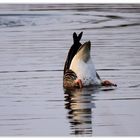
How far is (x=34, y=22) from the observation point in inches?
173

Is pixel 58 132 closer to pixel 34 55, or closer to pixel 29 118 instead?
pixel 29 118

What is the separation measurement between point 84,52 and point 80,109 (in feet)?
1.09

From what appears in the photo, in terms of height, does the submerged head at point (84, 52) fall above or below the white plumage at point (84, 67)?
above

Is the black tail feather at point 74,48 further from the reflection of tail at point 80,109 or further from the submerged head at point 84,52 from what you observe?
the reflection of tail at point 80,109

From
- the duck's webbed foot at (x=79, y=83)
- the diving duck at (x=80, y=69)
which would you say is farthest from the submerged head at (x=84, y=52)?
the duck's webbed foot at (x=79, y=83)

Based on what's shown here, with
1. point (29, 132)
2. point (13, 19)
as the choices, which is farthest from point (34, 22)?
point (29, 132)

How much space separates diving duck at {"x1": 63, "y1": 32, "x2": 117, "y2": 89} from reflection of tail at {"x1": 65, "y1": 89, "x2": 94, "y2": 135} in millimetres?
46

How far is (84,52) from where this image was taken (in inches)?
167

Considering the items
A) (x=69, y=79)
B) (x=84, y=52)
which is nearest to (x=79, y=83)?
(x=69, y=79)

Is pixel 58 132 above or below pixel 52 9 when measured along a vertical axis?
below

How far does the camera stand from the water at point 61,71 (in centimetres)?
394

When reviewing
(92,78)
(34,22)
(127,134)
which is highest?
(34,22)

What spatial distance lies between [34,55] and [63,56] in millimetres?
150

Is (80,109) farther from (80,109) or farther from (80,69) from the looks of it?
(80,69)
